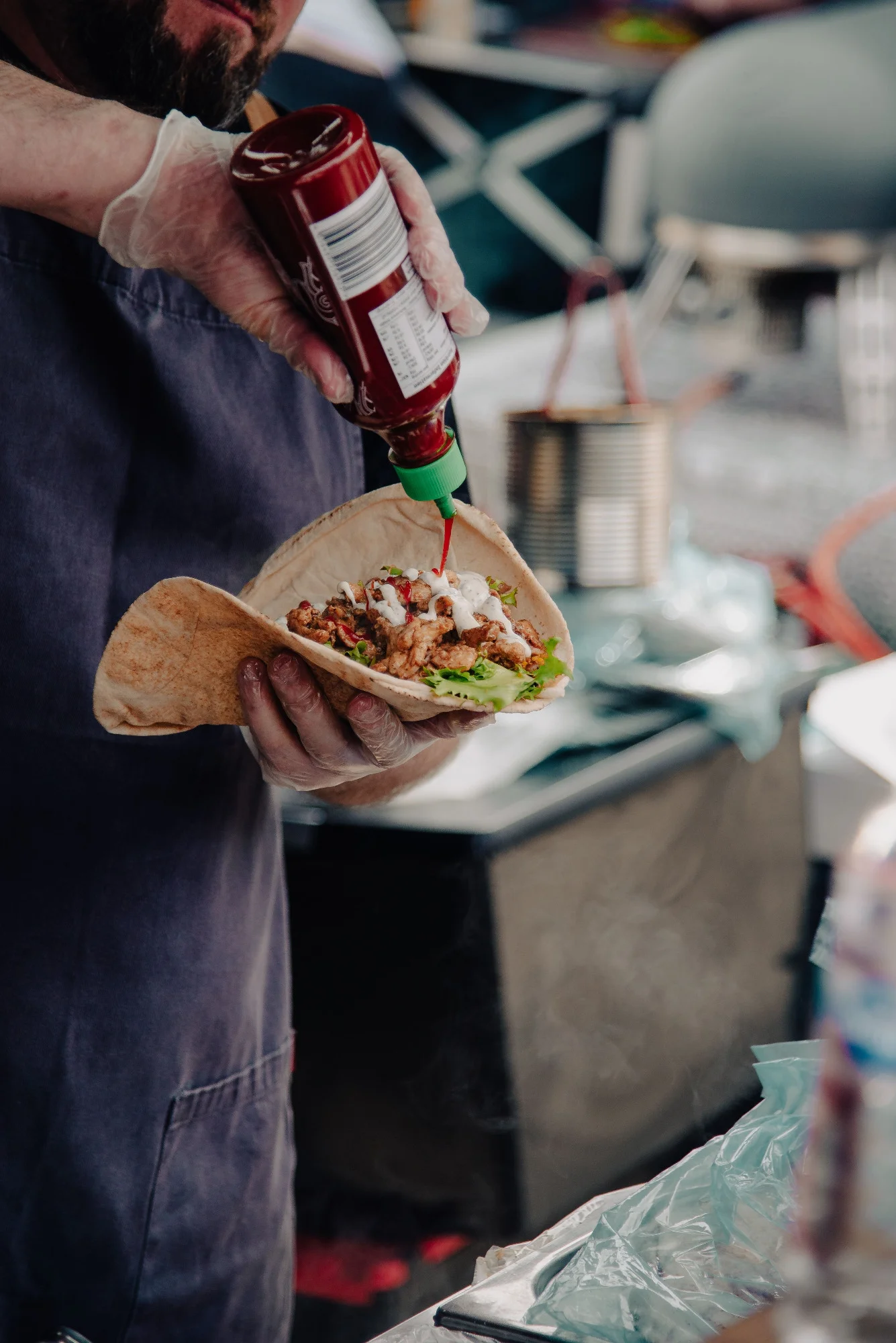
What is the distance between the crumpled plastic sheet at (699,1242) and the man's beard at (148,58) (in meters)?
1.19

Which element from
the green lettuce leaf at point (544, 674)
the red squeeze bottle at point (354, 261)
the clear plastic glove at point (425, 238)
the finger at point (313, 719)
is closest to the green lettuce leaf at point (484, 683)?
the green lettuce leaf at point (544, 674)

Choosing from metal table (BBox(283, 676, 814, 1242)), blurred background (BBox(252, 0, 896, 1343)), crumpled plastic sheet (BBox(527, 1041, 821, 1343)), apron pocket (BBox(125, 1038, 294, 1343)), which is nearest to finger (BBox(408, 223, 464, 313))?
blurred background (BBox(252, 0, 896, 1343))

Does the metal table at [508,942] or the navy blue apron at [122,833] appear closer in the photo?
the navy blue apron at [122,833]

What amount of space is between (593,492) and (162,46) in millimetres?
1449

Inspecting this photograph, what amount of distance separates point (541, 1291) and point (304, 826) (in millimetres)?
1452

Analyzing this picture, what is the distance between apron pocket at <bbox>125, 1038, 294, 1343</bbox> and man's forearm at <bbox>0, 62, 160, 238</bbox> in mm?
994

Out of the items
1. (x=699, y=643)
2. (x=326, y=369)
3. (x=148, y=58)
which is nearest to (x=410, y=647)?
(x=326, y=369)

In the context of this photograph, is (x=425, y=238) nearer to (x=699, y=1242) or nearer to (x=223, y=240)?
(x=223, y=240)

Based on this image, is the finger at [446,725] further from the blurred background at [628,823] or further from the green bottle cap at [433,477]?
the blurred background at [628,823]

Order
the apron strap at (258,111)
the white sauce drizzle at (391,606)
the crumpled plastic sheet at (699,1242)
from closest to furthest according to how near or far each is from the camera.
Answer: the crumpled plastic sheet at (699,1242)
the white sauce drizzle at (391,606)
the apron strap at (258,111)

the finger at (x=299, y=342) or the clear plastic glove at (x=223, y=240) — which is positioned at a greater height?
the clear plastic glove at (x=223, y=240)

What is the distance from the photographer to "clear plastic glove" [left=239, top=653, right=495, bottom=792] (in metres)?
1.26

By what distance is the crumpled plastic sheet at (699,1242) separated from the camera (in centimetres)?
93

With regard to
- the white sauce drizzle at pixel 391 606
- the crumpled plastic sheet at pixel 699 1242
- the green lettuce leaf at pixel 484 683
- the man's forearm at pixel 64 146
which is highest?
the man's forearm at pixel 64 146
